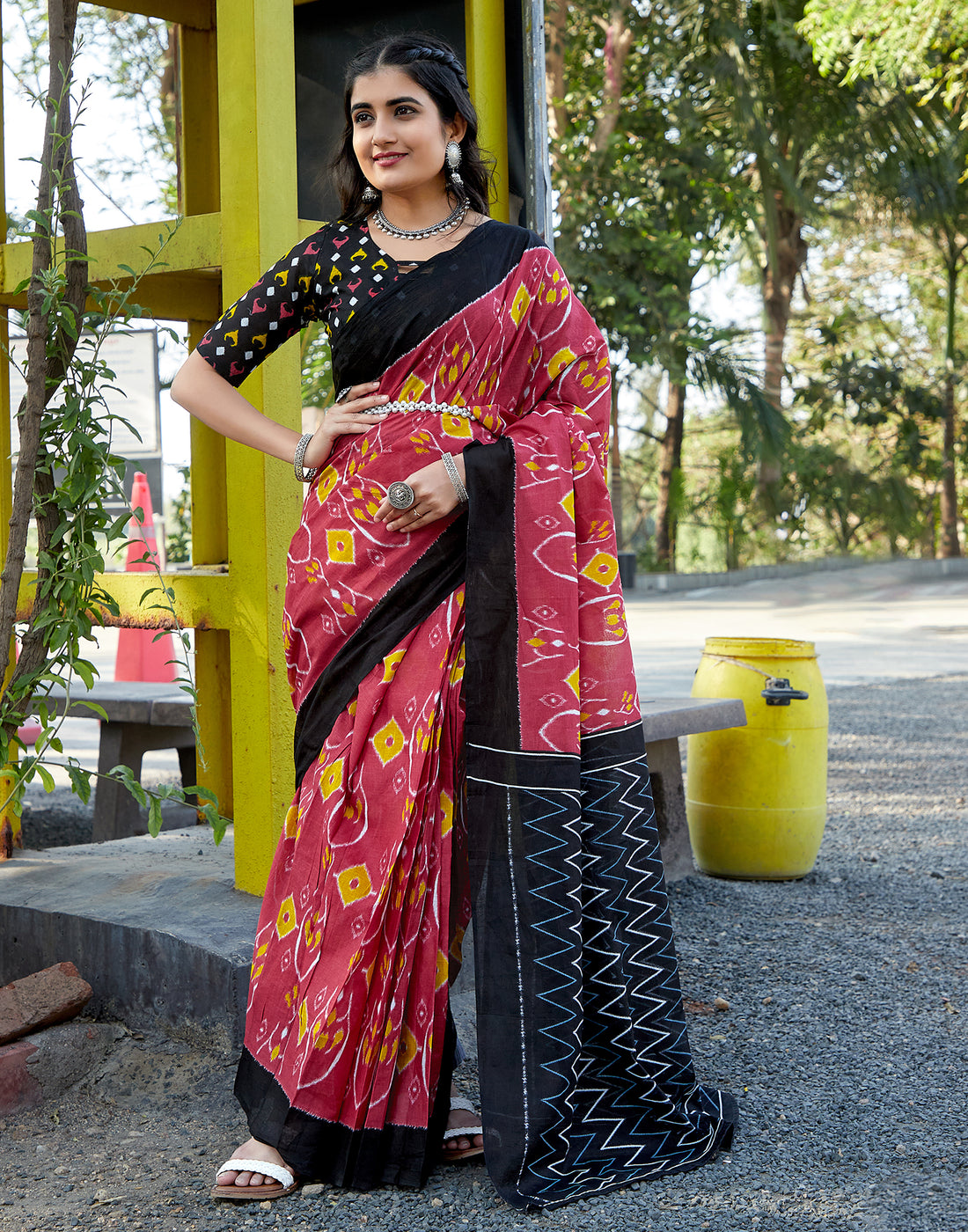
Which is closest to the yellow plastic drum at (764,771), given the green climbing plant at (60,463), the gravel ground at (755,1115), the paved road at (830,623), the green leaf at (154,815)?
the gravel ground at (755,1115)

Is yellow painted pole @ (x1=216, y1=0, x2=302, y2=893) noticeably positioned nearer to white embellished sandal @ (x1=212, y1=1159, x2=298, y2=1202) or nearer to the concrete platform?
the concrete platform

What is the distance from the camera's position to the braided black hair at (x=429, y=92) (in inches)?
77.3

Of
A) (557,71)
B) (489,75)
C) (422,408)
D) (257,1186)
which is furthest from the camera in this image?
(557,71)

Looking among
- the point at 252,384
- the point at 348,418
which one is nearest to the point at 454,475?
the point at 348,418

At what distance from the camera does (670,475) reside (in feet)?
60.4

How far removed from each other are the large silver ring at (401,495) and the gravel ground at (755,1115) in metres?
1.10

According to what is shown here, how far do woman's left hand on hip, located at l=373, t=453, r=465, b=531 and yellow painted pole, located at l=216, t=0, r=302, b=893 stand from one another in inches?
26.5

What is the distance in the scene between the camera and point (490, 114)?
285 cm

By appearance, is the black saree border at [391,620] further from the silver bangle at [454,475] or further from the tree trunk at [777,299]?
the tree trunk at [777,299]

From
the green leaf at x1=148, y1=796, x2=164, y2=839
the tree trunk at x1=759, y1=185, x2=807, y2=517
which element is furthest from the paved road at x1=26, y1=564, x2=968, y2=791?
the green leaf at x1=148, y1=796, x2=164, y2=839

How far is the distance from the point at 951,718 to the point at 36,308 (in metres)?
6.20

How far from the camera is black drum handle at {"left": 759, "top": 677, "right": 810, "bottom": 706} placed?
148 inches

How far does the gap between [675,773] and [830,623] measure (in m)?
9.03

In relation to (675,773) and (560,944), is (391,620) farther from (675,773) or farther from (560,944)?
(675,773)
